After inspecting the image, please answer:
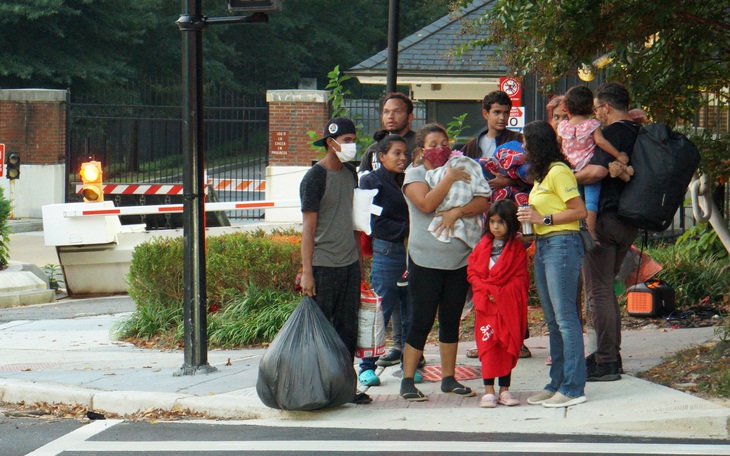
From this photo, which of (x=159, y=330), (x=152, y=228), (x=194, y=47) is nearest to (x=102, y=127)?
(x=152, y=228)

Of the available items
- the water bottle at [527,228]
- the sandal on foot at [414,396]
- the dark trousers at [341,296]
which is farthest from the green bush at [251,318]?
the water bottle at [527,228]

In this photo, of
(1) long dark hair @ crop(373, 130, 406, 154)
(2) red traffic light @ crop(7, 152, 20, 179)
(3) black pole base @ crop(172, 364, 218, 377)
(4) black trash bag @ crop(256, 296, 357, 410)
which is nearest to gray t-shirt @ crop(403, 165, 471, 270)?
(1) long dark hair @ crop(373, 130, 406, 154)

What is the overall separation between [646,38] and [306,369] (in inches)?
161

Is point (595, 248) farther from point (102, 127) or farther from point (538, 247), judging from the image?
point (102, 127)

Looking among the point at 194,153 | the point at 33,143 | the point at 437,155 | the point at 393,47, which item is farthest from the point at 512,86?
the point at 33,143

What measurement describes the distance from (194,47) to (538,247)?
3.15 m

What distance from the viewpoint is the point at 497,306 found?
6.77 metres

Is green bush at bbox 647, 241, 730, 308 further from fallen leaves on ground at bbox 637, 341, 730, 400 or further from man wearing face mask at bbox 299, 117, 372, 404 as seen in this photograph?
man wearing face mask at bbox 299, 117, 372, 404

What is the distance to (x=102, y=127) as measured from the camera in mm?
30281

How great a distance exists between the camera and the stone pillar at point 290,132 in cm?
2581

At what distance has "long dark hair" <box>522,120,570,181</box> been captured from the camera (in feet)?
21.9

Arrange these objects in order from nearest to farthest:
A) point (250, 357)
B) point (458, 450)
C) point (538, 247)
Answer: point (458, 450)
point (538, 247)
point (250, 357)

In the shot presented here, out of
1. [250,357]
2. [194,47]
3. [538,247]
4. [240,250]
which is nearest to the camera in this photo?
[538,247]

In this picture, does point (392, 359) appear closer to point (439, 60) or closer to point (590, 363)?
point (590, 363)
